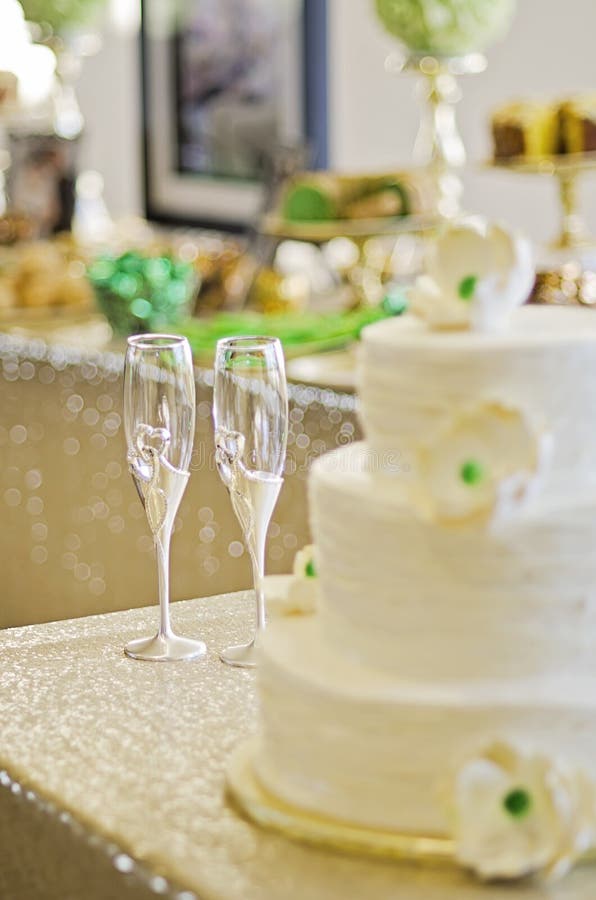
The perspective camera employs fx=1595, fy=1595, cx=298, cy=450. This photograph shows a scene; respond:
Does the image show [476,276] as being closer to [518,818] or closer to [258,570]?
[518,818]

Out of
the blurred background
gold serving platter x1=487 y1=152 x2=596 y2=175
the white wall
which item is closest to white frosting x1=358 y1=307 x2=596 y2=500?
the blurred background

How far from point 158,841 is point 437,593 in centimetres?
18

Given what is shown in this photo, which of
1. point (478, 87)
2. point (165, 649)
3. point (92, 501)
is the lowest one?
point (92, 501)

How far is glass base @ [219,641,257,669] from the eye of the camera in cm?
107

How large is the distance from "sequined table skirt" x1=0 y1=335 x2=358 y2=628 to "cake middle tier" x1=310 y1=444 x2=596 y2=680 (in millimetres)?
1216

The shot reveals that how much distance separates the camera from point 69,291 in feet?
9.33

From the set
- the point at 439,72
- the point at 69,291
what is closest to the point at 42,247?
the point at 69,291

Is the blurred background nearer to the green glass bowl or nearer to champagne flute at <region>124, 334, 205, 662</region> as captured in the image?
the green glass bowl

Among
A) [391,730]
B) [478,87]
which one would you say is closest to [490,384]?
[391,730]

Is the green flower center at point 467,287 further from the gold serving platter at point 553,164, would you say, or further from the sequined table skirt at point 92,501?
the gold serving platter at point 553,164

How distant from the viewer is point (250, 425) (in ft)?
3.43

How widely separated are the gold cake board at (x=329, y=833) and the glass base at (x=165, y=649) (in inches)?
10.3

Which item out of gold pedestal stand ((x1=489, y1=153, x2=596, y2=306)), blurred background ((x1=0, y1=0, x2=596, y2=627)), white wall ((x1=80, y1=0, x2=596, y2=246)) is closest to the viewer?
gold pedestal stand ((x1=489, y1=153, x2=596, y2=306))

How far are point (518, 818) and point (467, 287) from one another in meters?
0.25
